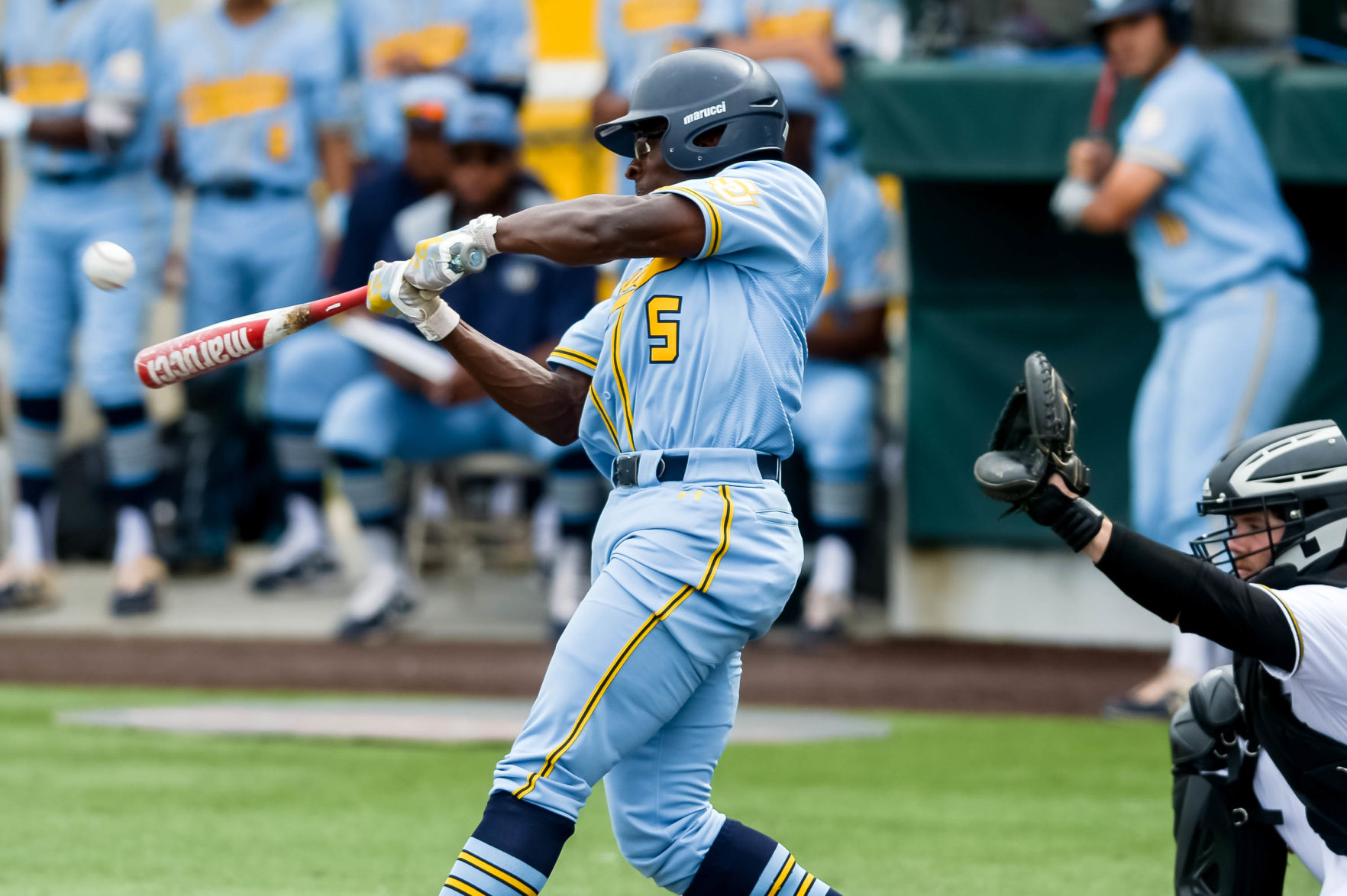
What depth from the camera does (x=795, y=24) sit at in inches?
332

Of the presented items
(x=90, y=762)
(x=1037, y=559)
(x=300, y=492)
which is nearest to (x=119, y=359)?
(x=300, y=492)

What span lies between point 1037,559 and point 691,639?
525 cm

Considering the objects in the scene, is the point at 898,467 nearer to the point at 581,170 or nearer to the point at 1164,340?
the point at 1164,340

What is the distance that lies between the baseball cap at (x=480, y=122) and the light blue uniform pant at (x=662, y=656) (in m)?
4.85

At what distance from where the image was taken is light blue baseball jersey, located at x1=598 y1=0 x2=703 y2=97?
862 cm

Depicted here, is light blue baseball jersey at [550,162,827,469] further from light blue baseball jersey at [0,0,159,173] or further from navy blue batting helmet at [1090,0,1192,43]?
light blue baseball jersey at [0,0,159,173]

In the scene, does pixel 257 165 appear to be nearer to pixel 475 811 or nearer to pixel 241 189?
pixel 241 189

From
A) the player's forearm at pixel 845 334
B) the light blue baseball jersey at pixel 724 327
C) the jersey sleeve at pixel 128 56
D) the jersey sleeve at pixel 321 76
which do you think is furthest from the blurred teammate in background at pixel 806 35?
the light blue baseball jersey at pixel 724 327

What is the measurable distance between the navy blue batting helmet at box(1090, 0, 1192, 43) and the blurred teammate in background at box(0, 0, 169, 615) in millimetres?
4370

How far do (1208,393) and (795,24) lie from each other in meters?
3.32

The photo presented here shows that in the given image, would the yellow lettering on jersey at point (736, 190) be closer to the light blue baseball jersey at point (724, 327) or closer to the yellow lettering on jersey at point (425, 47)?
the light blue baseball jersey at point (724, 327)

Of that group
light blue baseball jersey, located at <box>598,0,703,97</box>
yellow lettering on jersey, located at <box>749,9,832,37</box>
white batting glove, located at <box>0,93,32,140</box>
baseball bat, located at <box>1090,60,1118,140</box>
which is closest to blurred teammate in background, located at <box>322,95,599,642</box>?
light blue baseball jersey, located at <box>598,0,703,97</box>

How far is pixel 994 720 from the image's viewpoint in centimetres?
638

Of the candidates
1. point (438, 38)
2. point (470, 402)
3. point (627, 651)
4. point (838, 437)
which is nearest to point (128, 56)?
point (438, 38)
